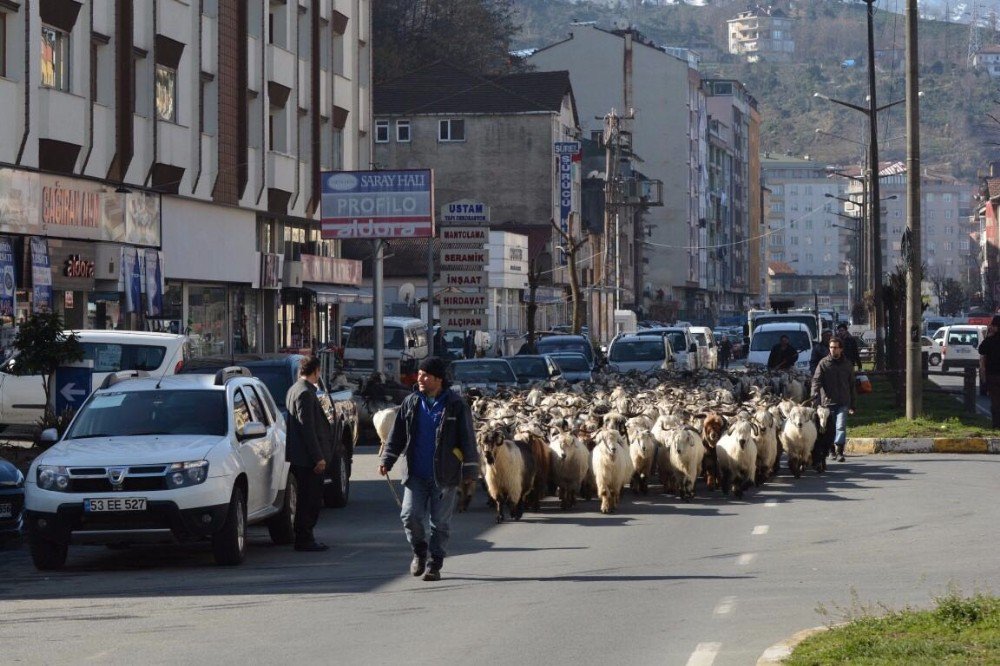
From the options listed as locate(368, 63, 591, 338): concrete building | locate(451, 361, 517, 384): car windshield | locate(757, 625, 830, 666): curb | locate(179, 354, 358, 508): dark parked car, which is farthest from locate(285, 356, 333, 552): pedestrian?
locate(368, 63, 591, 338): concrete building

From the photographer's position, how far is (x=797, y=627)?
10250 mm

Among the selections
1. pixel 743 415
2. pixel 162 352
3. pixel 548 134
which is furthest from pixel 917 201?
pixel 548 134

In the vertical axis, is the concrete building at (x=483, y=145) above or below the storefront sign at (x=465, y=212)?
above

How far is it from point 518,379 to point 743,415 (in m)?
14.2

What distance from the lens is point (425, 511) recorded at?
13.0m

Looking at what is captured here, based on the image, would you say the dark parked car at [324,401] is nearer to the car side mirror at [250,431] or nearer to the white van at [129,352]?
the white van at [129,352]

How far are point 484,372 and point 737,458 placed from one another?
549 inches

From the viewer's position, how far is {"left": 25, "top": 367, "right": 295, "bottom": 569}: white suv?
13.5 metres

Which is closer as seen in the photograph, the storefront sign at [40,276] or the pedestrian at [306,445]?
the pedestrian at [306,445]

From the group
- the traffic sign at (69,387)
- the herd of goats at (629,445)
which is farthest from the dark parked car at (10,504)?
the traffic sign at (69,387)

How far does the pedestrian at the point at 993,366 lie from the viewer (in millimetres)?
28016

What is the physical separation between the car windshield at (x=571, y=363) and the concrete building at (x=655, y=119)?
244 feet

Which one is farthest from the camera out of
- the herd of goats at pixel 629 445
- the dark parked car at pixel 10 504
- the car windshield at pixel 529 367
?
the car windshield at pixel 529 367

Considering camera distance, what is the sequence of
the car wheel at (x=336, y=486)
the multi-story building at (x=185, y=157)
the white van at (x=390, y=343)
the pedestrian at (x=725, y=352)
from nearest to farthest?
1. the car wheel at (x=336, y=486)
2. the multi-story building at (x=185, y=157)
3. the white van at (x=390, y=343)
4. the pedestrian at (x=725, y=352)
